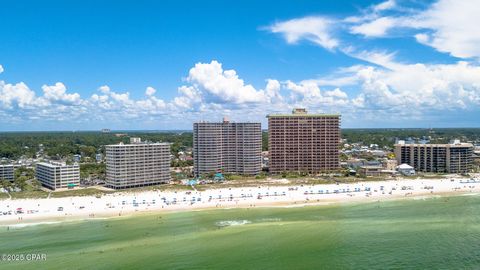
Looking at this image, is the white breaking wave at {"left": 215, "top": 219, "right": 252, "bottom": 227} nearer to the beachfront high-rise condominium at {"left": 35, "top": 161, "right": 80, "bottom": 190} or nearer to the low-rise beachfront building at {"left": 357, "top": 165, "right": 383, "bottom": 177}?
the beachfront high-rise condominium at {"left": 35, "top": 161, "right": 80, "bottom": 190}

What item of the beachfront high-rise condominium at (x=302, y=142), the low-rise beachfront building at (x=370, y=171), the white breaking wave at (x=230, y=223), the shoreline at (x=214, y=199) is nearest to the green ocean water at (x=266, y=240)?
the white breaking wave at (x=230, y=223)

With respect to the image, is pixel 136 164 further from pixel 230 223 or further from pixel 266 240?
pixel 266 240

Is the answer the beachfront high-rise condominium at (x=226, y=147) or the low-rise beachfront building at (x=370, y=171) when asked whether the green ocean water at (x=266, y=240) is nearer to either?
the low-rise beachfront building at (x=370, y=171)

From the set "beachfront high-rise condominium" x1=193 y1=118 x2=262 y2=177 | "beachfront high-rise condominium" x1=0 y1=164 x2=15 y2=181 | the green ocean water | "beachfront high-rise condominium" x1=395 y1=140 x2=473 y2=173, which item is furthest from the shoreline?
"beachfront high-rise condominium" x1=0 y1=164 x2=15 y2=181

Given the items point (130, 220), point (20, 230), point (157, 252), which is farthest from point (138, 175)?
point (157, 252)

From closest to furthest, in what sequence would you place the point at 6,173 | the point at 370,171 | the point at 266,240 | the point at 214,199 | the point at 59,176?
the point at 266,240 < the point at 214,199 < the point at 59,176 < the point at 6,173 < the point at 370,171

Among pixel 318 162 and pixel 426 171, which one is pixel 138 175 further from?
pixel 426 171

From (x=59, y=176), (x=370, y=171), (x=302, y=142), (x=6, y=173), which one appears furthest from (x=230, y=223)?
(x=6, y=173)
